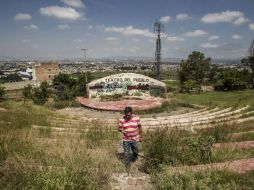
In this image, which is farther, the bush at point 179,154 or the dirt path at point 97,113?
the dirt path at point 97,113

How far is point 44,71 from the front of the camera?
138 meters

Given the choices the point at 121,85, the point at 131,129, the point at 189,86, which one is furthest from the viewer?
the point at 189,86

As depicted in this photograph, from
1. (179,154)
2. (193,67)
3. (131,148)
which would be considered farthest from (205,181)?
(193,67)

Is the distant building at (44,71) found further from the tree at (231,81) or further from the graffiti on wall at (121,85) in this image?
the graffiti on wall at (121,85)

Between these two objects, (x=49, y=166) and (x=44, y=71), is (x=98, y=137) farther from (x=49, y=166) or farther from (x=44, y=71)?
(x=44, y=71)

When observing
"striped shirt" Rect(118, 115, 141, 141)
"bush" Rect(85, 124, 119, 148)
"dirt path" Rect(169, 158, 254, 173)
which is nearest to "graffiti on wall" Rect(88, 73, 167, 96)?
"bush" Rect(85, 124, 119, 148)

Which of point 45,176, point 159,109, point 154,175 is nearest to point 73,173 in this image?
point 45,176

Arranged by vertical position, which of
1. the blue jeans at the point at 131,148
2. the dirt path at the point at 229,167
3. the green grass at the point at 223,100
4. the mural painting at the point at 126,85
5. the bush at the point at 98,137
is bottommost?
the green grass at the point at 223,100

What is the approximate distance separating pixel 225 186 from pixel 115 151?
13.6 ft

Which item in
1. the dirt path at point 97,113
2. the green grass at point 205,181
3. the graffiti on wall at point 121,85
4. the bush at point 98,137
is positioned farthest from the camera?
the graffiti on wall at point 121,85

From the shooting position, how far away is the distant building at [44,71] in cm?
A: 13645

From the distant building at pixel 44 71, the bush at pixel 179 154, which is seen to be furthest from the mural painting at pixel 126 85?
the distant building at pixel 44 71

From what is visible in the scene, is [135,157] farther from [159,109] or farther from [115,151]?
[159,109]

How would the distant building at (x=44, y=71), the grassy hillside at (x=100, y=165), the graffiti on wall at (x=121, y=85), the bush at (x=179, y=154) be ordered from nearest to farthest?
the grassy hillside at (x=100, y=165), the bush at (x=179, y=154), the graffiti on wall at (x=121, y=85), the distant building at (x=44, y=71)
